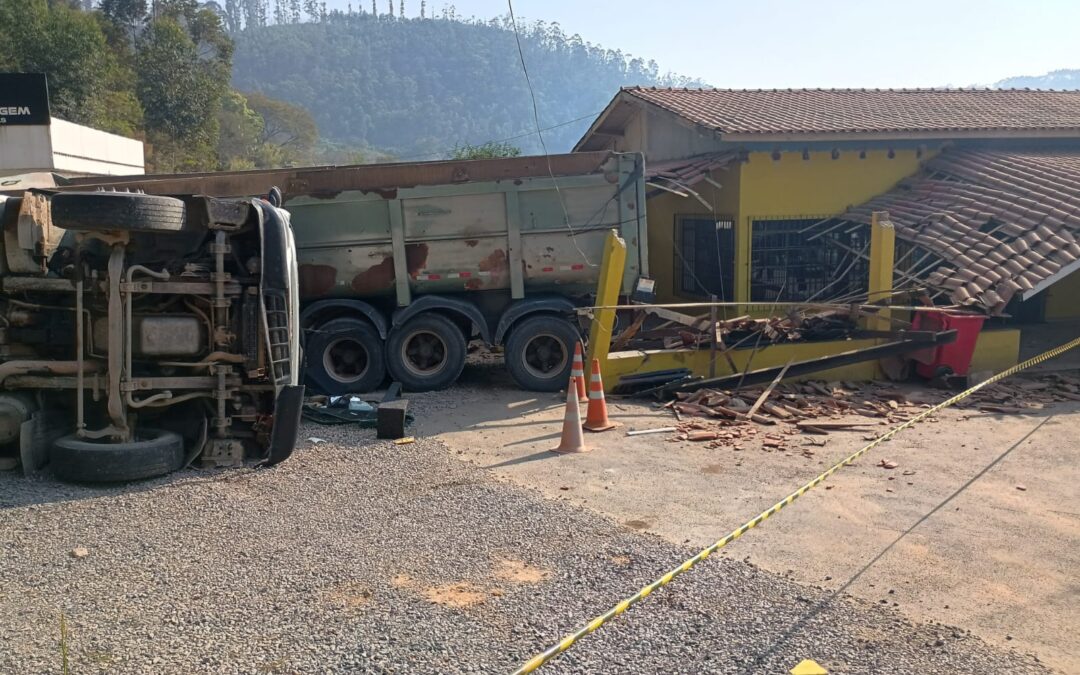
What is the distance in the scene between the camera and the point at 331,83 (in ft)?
547

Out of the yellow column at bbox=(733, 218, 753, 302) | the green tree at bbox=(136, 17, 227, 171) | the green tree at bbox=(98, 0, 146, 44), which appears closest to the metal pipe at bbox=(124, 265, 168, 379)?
the yellow column at bbox=(733, 218, 753, 302)

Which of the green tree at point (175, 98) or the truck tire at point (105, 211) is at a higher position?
the green tree at point (175, 98)

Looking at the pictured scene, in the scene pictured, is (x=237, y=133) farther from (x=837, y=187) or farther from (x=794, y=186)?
(x=837, y=187)

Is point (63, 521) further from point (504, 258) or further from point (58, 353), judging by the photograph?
point (504, 258)

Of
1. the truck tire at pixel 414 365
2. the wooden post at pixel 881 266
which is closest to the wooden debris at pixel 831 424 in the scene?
the wooden post at pixel 881 266

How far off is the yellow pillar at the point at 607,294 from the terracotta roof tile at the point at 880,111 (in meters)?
4.87

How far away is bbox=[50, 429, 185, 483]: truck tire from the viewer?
687 centimetres

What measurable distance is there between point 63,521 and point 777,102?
586 inches

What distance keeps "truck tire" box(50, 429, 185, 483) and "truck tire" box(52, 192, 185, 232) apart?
1.65 metres

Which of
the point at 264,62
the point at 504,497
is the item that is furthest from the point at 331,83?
the point at 504,497

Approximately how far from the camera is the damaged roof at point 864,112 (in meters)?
14.9

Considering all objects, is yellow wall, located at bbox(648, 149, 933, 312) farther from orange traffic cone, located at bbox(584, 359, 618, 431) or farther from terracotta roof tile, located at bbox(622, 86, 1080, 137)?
orange traffic cone, located at bbox(584, 359, 618, 431)

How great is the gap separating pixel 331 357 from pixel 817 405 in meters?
5.85

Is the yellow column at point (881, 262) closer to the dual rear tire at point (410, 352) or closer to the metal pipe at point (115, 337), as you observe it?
the dual rear tire at point (410, 352)
